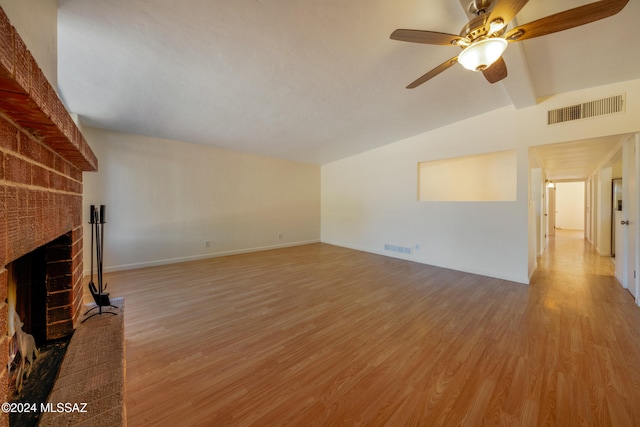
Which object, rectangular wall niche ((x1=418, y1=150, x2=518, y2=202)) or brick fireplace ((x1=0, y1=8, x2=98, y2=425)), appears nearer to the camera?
brick fireplace ((x1=0, y1=8, x2=98, y2=425))

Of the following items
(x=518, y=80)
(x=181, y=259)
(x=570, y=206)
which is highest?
(x=518, y=80)

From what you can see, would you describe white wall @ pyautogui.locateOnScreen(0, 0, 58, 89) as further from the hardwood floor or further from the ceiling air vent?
the ceiling air vent

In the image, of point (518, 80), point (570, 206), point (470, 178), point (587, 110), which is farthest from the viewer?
point (570, 206)

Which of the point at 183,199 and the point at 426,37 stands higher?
the point at 426,37

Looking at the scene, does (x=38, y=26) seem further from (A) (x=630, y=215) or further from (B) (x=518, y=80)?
(A) (x=630, y=215)

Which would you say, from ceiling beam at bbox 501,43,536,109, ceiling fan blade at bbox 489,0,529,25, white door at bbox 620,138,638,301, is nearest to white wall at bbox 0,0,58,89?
ceiling fan blade at bbox 489,0,529,25

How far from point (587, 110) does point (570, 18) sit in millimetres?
2401

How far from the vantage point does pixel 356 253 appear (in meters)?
5.49

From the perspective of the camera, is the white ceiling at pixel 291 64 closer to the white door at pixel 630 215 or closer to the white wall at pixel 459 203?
the white wall at pixel 459 203

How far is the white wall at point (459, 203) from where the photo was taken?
3154 mm

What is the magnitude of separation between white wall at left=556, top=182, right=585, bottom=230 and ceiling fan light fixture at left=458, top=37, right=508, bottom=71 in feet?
42.6

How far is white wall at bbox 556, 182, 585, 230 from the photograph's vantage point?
10.1 metres

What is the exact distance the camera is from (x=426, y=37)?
1.64 meters

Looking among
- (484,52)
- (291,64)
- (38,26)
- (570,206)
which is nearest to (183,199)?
(291,64)
